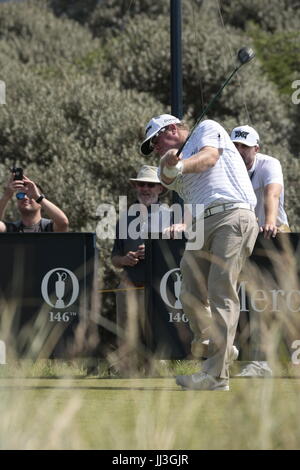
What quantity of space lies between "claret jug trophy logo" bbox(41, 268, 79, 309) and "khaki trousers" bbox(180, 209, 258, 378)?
1.35 metres

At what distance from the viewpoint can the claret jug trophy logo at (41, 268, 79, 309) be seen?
7922mm

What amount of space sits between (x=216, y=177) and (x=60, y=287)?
1.83 meters

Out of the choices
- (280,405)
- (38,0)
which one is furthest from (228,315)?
(38,0)

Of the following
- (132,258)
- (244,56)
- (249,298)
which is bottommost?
(249,298)

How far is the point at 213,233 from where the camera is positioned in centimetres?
663

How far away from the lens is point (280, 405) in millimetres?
4613

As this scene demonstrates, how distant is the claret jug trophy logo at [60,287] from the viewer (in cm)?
792

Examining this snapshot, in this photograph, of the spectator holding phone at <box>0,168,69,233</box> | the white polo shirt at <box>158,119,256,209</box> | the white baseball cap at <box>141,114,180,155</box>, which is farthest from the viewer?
the spectator holding phone at <box>0,168,69,233</box>

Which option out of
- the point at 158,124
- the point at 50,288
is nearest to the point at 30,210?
the point at 50,288

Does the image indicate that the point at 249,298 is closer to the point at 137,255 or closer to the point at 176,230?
the point at 176,230

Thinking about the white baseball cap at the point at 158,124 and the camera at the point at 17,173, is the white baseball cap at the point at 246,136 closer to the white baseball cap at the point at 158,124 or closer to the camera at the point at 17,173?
the white baseball cap at the point at 158,124

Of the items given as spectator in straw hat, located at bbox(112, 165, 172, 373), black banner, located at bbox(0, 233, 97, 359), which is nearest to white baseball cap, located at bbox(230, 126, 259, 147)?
spectator in straw hat, located at bbox(112, 165, 172, 373)

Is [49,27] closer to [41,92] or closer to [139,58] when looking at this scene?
[139,58]

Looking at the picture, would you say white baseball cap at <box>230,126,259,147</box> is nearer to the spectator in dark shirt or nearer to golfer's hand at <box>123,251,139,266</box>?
golfer's hand at <box>123,251,139,266</box>
